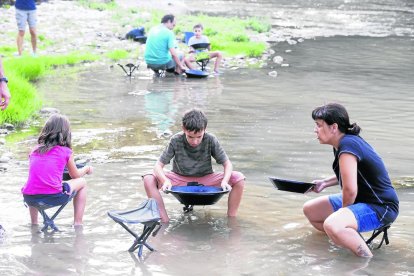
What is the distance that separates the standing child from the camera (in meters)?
6.41

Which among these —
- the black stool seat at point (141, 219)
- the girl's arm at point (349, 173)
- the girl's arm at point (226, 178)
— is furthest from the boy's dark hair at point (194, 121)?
the girl's arm at point (349, 173)

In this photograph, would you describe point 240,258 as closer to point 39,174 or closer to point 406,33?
point 39,174

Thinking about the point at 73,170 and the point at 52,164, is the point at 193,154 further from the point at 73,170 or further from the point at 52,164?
the point at 52,164

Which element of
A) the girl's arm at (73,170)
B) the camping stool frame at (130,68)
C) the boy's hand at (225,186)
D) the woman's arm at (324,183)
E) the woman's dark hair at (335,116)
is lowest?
the camping stool frame at (130,68)

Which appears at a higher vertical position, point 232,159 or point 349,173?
point 349,173

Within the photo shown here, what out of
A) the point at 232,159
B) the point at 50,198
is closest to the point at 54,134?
the point at 50,198

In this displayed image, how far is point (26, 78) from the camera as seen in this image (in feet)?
49.1

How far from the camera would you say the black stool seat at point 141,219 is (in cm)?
578

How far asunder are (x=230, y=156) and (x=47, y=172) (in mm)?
3592

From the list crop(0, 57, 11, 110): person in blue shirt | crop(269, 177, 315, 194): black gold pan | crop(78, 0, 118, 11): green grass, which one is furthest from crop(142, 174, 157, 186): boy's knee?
crop(78, 0, 118, 11): green grass

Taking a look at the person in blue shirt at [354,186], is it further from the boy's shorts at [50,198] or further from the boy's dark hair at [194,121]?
the boy's shorts at [50,198]

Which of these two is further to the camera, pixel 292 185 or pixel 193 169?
pixel 193 169

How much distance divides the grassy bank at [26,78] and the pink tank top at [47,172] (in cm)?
452

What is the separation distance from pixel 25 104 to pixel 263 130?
11.4ft
